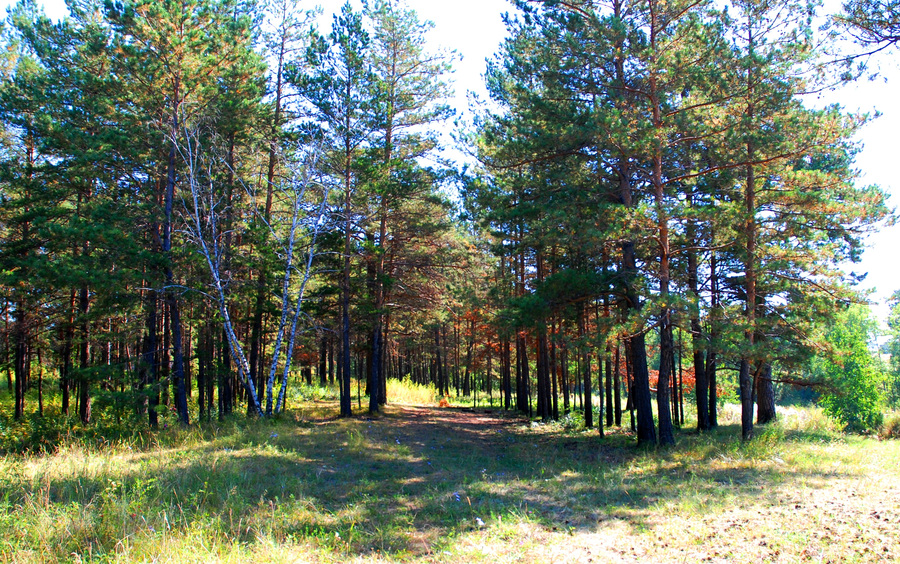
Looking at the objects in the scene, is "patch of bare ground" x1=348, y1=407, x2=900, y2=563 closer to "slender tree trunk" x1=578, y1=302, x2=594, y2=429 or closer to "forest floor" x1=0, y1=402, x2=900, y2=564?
"forest floor" x1=0, y1=402, x2=900, y2=564

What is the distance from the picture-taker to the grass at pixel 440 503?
4895 millimetres

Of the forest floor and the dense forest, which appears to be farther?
the dense forest

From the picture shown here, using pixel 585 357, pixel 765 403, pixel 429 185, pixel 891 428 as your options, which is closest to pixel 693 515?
pixel 585 357

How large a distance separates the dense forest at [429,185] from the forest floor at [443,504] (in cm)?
270

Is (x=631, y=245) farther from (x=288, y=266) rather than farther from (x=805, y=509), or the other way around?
(x=288, y=266)

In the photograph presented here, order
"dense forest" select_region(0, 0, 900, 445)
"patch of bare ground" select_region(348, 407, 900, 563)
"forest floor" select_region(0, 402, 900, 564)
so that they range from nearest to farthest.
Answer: "forest floor" select_region(0, 402, 900, 564), "patch of bare ground" select_region(348, 407, 900, 563), "dense forest" select_region(0, 0, 900, 445)

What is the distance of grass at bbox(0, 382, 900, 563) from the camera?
4895 mm

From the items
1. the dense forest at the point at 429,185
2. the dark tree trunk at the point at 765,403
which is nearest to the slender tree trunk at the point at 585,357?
the dense forest at the point at 429,185

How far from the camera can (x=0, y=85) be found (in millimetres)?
18203

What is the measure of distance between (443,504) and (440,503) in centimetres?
7

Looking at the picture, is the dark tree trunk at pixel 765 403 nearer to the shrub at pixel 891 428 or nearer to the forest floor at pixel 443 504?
the shrub at pixel 891 428

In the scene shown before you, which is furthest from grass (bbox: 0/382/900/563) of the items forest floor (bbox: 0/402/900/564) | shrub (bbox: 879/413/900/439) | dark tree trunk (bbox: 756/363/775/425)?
shrub (bbox: 879/413/900/439)

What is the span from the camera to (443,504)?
708cm

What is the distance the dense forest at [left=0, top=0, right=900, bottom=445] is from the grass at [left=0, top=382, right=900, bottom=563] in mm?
2649
